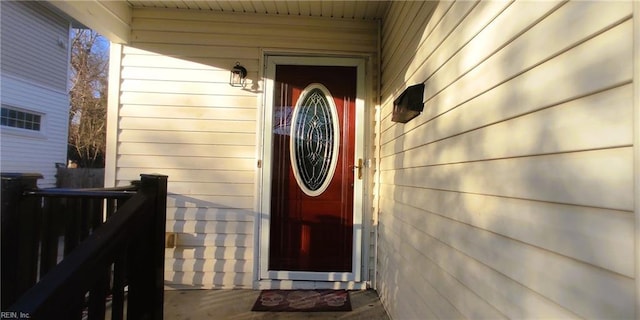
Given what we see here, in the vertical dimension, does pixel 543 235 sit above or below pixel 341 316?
above

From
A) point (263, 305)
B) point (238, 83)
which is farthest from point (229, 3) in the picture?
point (263, 305)

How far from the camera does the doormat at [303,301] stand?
279 centimetres

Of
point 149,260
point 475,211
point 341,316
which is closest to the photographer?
point 475,211

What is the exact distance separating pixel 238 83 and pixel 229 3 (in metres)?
0.66

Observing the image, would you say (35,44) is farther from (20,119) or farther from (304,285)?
(304,285)

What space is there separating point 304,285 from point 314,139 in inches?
50.1

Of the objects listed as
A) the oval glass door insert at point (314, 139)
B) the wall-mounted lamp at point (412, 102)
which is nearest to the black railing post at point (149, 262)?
the wall-mounted lamp at point (412, 102)

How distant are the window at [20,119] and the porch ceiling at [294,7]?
7.62m

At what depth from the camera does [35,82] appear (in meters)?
9.10

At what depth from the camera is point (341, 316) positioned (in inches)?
105

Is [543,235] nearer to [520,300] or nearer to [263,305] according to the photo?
[520,300]

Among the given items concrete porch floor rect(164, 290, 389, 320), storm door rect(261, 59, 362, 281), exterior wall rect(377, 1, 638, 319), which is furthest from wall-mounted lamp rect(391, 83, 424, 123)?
concrete porch floor rect(164, 290, 389, 320)

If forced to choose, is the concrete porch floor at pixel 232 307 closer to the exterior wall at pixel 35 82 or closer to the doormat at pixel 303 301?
the doormat at pixel 303 301

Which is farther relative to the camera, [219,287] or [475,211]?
[219,287]
